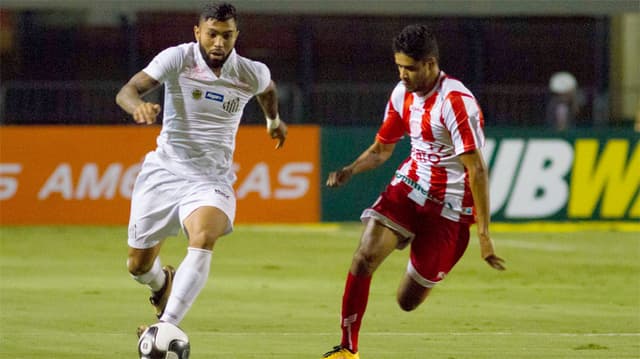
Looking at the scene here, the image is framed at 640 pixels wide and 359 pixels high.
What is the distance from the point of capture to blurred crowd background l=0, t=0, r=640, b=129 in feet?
91.7

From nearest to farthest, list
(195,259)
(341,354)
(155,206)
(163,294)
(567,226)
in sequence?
(195,259) → (341,354) → (155,206) → (163,294) → (567,226)

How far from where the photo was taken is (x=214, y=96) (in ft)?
33.3

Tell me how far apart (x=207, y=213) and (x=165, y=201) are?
567 millimetres

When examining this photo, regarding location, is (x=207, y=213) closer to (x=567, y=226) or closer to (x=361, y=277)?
(x=361, y=277)

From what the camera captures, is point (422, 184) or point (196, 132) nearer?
point (422, 184)

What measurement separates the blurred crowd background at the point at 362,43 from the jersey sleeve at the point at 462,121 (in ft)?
55.1

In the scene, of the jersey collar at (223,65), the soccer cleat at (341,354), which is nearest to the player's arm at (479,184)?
the soccer cleat at (341,354)

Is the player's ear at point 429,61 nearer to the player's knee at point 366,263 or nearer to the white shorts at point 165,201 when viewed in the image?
the player's knee at point 366,263

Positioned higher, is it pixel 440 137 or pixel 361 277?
pixel 440 137

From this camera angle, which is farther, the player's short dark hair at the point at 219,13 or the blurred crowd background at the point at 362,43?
the blurred crowd background at the point at 362,43

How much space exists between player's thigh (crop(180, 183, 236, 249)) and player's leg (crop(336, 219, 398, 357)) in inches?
33.8

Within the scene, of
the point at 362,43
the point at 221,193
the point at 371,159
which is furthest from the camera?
the point at 362,43

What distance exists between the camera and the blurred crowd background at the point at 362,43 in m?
27.9

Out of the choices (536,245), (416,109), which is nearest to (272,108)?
(416,109)
